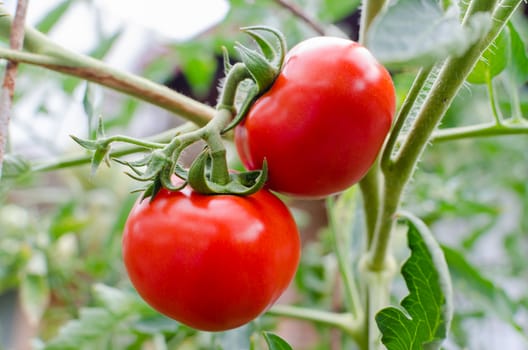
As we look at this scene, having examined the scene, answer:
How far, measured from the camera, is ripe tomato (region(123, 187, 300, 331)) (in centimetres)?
37

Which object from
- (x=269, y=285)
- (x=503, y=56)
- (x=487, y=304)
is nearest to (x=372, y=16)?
(x=503, y=56)

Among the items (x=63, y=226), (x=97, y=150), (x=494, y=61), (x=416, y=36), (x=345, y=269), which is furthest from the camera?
(x=63, y=226)

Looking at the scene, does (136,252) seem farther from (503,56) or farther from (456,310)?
(456,310)

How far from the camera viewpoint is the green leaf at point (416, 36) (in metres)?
0.22

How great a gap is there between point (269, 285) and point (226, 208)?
6 centimetres

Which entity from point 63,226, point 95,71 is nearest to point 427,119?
point 95,71

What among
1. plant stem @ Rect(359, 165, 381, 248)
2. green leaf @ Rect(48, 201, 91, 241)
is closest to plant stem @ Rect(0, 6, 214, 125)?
plant stem @ Rect(359, 165, 381, 248)

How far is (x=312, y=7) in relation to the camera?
3.34ft

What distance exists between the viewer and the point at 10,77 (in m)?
0.36

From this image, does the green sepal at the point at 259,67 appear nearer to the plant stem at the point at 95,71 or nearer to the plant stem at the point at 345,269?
the plant stem at the point at 95,71

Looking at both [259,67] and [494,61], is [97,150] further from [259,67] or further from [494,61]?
[494,61]

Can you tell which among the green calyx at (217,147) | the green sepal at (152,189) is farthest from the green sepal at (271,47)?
the green sepal at (152,189)

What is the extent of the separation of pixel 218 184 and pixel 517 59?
297 mm

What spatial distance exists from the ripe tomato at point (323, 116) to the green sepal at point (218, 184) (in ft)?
0.05
